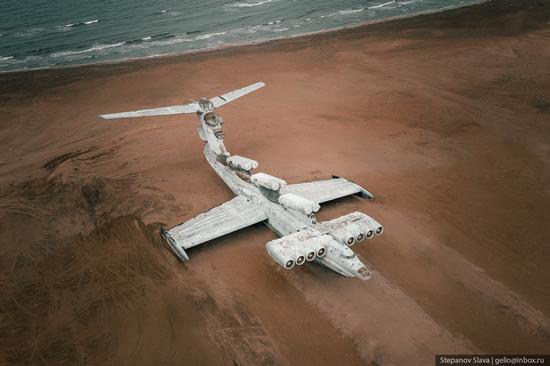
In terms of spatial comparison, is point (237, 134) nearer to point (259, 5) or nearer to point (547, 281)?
point (547, 281)

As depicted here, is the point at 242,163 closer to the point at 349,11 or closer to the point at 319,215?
the point at 319,215

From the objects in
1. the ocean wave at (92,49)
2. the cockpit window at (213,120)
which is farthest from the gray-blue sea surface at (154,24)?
the cockpit window at (213,120)

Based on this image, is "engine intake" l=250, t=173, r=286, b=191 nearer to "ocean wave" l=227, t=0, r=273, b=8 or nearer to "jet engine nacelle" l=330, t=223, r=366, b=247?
"jet engine nacelle" l=330, t=223, r=366, b=247

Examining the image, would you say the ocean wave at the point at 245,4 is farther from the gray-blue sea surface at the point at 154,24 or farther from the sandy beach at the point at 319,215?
the sandy beach at the point at 319,215

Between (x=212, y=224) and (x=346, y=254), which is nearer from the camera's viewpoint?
(x=346, y=254)

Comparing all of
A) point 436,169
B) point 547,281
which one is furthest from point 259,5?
point 547,281

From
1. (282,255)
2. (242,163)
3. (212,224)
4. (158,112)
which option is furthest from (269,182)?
(158,112)
